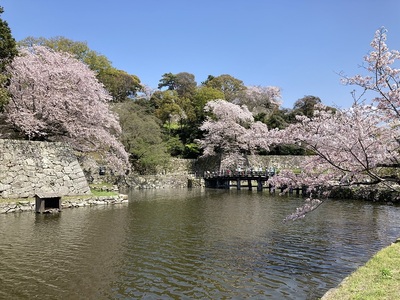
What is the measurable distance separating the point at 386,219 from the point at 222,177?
80.7ft

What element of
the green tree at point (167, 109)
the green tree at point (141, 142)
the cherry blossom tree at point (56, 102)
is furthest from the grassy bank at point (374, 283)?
the green tree at point (167, 109)

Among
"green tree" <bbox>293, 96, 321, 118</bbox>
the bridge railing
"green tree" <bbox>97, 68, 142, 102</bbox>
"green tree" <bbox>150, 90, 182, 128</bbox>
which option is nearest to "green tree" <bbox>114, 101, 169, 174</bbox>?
the bridge railing

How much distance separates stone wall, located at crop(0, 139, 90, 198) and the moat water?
113 inches

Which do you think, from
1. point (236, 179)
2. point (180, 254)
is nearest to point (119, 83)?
point (236, 179)

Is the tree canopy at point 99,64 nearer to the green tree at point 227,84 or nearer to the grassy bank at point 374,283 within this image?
the green tree at point 227,84

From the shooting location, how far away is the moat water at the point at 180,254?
7359 millimetres

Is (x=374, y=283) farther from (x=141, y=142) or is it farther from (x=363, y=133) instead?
(x=141, y=142)

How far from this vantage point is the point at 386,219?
17000 millimetres

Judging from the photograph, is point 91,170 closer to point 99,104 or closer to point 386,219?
point 99,104

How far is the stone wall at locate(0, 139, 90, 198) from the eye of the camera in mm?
18609

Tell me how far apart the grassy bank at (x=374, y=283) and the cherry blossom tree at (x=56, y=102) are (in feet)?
65.0

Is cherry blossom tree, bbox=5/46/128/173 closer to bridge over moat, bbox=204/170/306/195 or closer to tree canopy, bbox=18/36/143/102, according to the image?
tree canopy, bbox=18/36/143/102

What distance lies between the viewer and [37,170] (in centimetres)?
1978

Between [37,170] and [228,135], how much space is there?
94.4 feet
